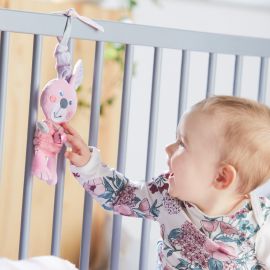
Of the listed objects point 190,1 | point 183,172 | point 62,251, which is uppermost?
point 190,1

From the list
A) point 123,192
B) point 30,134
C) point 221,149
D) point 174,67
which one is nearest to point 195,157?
point 221,149

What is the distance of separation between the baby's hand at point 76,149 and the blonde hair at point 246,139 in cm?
→ 22

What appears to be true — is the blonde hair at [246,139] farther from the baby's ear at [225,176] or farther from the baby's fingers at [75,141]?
the baby's fingers at [75,141]

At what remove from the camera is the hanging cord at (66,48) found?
1204 mm

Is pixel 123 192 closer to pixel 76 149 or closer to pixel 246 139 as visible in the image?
pixel 76 149

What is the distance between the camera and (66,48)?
3.97 ft

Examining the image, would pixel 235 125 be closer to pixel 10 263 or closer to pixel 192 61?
pixel 10 263

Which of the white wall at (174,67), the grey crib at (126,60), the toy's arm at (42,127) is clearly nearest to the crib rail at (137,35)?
the grey crib at (126,60)

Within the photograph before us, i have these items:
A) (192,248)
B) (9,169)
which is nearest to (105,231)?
(9,169)

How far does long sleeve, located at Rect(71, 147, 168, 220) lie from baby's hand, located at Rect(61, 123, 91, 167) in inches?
1.1

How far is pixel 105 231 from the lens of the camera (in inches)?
99.2

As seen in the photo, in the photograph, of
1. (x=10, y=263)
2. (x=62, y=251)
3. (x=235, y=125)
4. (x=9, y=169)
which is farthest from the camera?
(x=62, y=251)

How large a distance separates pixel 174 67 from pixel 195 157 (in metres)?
1.38

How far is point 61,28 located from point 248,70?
1508mm
